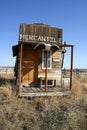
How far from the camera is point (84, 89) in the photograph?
18.1 metres

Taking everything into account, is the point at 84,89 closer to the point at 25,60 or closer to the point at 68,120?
the point at 25,60

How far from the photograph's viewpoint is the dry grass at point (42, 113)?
412 inches

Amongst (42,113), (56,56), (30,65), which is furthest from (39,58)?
(42,113)

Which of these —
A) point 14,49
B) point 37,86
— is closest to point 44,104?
point 37,86

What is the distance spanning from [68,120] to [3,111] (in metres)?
3.18

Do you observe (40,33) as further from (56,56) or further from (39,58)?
(56,56)

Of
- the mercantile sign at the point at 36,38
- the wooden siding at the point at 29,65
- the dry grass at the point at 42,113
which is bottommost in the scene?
the dry grass at the point at 42,113

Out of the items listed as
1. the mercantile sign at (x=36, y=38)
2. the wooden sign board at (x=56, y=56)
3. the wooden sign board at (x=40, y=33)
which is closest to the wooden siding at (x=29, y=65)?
the mercantile sign at (x=36, y=38)

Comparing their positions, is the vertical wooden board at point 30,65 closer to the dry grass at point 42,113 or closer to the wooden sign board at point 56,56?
the wooden sign board at point 56,56

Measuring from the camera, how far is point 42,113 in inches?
455

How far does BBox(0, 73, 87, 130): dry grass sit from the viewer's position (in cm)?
1045

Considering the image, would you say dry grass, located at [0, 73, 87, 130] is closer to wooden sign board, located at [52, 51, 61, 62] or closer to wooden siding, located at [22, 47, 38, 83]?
wooden siding, located at [22, 47, 38, 83]

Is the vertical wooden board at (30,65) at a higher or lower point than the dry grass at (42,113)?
higher

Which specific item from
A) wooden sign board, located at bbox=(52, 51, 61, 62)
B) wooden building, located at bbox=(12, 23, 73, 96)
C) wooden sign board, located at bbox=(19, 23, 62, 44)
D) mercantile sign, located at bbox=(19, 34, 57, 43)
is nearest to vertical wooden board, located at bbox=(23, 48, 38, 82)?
wooden building, located at bbox=(12, 23, 73, 96)
